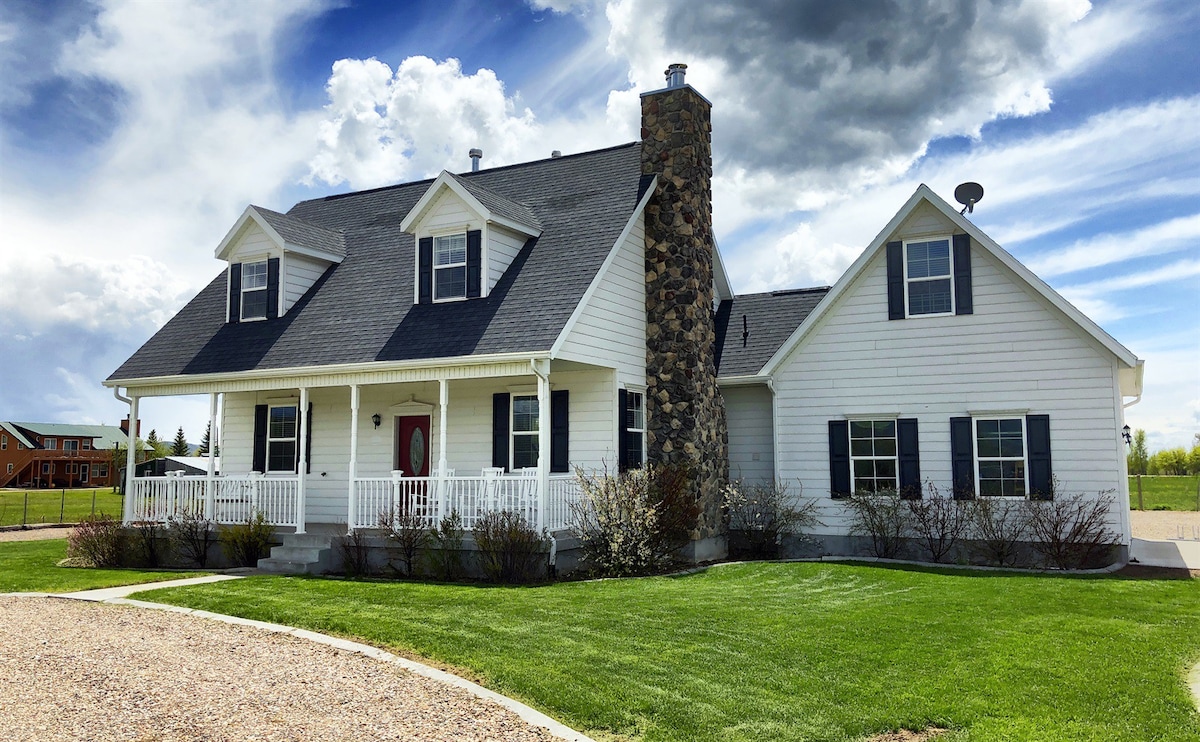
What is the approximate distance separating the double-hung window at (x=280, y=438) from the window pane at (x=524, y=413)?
5.22 meters

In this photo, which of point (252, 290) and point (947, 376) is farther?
point (252, 290)

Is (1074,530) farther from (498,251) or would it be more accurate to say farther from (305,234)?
(305,234)

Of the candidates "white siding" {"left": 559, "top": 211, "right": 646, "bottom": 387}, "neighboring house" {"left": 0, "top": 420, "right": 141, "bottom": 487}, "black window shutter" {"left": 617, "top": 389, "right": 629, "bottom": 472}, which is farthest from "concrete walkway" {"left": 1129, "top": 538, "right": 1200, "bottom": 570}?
"neighboring house" {"left": 0, "top": 420, "right": 141, "bottom": 487}

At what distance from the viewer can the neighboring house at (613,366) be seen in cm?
1548

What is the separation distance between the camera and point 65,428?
8681cm

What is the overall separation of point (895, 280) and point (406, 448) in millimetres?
9755

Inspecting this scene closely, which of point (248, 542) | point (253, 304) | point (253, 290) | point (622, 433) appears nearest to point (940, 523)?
point (622, 433)

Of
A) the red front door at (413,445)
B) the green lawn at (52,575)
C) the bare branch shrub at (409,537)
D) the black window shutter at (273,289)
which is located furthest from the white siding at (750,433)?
the green lawn at (52,575)

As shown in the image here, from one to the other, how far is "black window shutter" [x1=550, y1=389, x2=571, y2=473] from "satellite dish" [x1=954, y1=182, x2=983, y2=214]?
8.35 metres

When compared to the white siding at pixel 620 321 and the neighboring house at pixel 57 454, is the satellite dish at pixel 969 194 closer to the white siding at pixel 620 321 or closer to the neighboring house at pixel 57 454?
the white siding at pixel 620 321

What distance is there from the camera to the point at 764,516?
17.6 meters

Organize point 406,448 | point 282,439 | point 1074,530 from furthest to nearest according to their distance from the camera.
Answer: point 282,439
point 406,448
point 1074,530

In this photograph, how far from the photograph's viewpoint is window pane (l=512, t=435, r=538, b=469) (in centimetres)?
1656

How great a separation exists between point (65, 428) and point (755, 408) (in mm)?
86396
